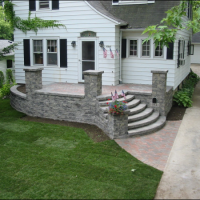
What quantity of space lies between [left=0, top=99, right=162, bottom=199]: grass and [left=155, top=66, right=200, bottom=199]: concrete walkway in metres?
0.25

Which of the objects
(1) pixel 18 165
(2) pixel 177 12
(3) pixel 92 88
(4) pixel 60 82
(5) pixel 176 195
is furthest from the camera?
(4) pixel 60 82

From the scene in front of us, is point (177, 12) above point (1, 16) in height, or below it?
below

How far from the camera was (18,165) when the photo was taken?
680cm

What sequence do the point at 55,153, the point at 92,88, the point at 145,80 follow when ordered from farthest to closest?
the point at 145,80, the point at 92,88, the point at 55,153

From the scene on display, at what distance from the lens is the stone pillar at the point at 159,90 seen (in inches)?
405

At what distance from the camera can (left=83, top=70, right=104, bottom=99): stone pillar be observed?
31.8 ft

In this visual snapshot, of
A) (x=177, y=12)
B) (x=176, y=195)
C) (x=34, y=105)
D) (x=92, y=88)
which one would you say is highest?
(x=177, y=12)

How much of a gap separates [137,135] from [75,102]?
274 centimetres

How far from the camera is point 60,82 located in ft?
45.0

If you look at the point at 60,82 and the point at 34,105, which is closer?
the point at 34,105

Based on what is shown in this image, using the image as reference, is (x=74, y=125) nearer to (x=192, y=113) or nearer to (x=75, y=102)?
(x=75, y=102)

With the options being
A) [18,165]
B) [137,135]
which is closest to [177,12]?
[137,135]

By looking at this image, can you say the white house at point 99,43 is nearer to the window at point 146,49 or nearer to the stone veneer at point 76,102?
the window at point 146,49

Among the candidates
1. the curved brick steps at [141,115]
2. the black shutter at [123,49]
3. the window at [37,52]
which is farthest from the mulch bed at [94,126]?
the black shutter at [123,49]
